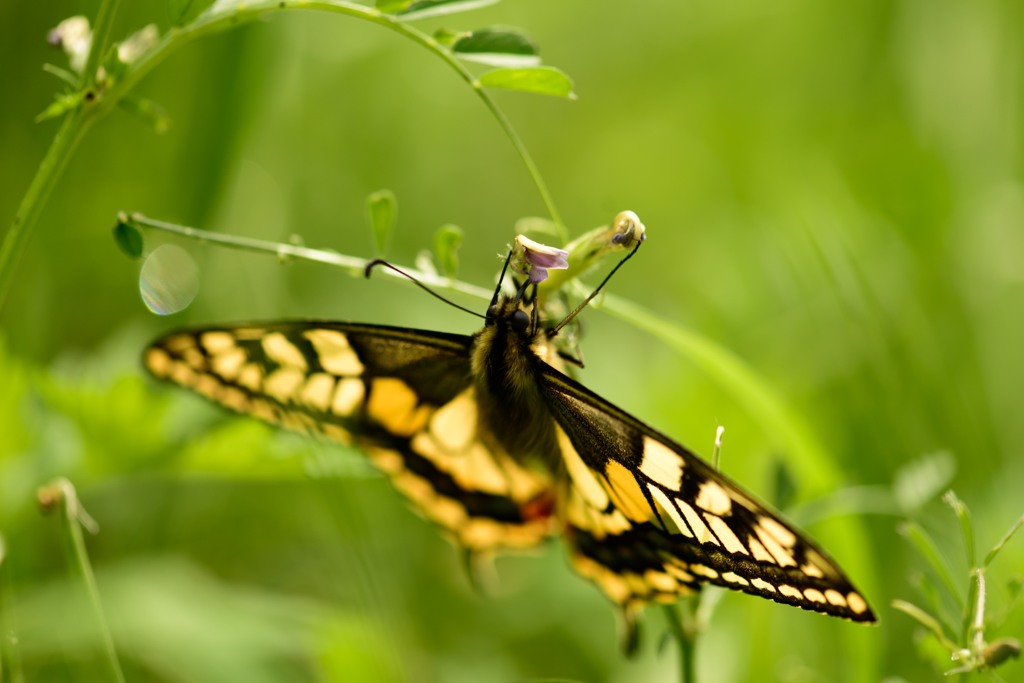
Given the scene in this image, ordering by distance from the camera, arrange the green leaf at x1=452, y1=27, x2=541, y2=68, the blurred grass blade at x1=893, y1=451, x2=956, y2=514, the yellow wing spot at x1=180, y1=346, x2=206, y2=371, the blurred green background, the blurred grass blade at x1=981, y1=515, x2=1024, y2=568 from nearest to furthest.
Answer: the blurred grass blade at x1=981, y1=515, x2=1024, y2=568, the green leaf at x1=452, y1=27, x2=541, y2=68, the yellow wing spot at x1=180, y1=346, x2=206, y2=371, the blurred grass blade at x1=893, y1=451, x2=956, y2=514, the blurred green background

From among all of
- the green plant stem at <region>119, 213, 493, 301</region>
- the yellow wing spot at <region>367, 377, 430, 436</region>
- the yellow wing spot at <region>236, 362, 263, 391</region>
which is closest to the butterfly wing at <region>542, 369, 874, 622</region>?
the green plant stem at <region>119, 213, 493, 301</region>

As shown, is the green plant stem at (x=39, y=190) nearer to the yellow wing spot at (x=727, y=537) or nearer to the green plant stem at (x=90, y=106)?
the green plant stem at (x=90, y=106)

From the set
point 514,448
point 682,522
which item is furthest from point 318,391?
point 682,522

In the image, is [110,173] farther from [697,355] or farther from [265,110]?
[697,355]

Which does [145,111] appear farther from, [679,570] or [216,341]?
[679,570]

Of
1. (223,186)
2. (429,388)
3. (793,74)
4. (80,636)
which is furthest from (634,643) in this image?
(793,74)

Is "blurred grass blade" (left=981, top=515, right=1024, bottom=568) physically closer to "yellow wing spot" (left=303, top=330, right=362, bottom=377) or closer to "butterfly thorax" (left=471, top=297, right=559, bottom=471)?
"butterfly thorax" (left=471, top=297, right=559, bottom=471)
